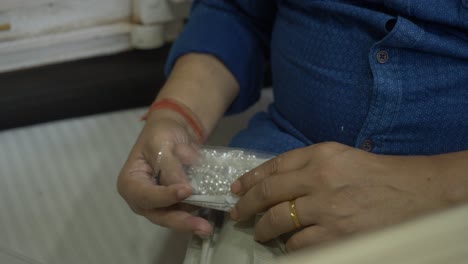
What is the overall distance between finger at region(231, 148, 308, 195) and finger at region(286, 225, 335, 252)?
65 millimetres

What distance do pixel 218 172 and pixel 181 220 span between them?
66 mm

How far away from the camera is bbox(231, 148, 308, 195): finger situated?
611 mm

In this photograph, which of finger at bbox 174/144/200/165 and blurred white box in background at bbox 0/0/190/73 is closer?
finger at bbox 174/144/200/165

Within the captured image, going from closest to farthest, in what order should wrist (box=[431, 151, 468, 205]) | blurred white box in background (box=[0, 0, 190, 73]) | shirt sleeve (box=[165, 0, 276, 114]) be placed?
wrist (box=[431, 151, 468, 205]), shirt sleeve (box=[165, 0, 276, 114]), blurred white box in background (box=[0, 0, 190, 73])

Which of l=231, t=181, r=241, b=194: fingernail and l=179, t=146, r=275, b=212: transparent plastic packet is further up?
l=231, t=181, r=241, b=194: fingernail

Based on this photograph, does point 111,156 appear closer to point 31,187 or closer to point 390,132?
point 31,187

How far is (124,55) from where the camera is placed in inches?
44.0

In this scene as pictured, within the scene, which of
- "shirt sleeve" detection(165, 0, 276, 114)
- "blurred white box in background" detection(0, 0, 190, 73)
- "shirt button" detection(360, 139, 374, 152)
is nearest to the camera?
"shirt button" detection(360, 139, 374, 152)

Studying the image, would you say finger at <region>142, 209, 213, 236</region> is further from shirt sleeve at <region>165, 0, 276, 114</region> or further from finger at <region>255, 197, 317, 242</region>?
shirt sleeve at <region>165, 0, 276, 114</region>

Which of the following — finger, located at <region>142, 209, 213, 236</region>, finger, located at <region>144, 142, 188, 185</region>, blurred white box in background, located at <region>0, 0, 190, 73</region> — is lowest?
blurred white box in background, located at <region>0, 0, 190, 73</region>

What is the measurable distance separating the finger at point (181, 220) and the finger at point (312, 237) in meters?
0.11

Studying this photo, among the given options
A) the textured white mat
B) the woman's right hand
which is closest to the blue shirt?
the woman's right hand

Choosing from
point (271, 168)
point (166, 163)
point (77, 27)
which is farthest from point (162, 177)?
point (77, 27)

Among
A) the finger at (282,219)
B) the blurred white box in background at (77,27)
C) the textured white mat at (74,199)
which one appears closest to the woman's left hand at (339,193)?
the finger at (282,219)
